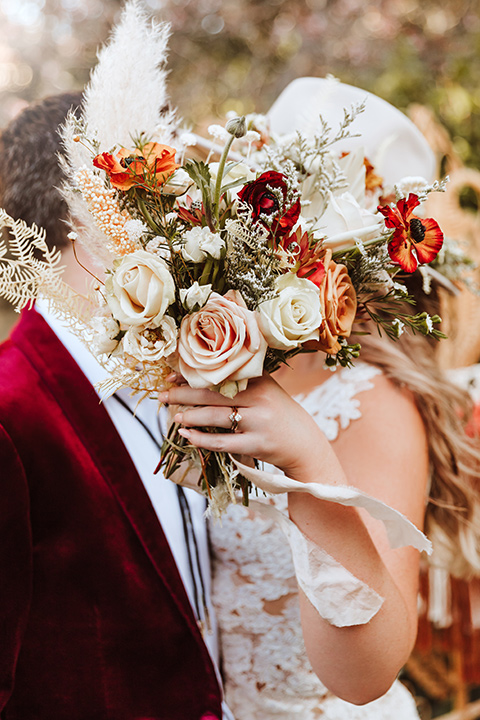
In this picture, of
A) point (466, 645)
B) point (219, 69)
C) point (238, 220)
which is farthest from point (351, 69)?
→ point (238, 220)

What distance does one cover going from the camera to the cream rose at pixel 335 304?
35.2 inches

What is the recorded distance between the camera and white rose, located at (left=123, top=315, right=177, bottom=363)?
2.74ft

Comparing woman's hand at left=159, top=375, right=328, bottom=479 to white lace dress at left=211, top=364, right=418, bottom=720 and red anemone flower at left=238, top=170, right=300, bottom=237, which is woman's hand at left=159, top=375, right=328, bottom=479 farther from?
white lace dress at left=211, top=364, right=418, bottom=720

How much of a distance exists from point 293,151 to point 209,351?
48 cm

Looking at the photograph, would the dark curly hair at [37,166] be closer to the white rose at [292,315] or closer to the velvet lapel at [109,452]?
the velvet lapel at [109,452]

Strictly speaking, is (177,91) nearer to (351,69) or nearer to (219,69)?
(219,69)

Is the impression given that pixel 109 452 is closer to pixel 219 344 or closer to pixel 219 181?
pixel 219 344

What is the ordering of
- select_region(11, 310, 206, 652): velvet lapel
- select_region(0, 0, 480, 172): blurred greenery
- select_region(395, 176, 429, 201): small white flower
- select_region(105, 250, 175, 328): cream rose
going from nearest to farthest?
1. select_region(105, 250, 175, 328): cream rose
2. select_region(395, 176, 429, 201): small white flower
3. select_region(11, 310, 206, 652): velvet lapel
4. select_region(0, 0, 480, 172): blurred greenery

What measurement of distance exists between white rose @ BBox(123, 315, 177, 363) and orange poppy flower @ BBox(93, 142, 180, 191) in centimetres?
20

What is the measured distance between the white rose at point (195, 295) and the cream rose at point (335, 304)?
0.18 meters

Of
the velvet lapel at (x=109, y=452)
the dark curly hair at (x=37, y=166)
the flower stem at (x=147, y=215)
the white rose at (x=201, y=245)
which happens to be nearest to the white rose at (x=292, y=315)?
the white rose at (x=201, y=245)

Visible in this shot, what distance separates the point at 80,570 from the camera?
3.88 ft

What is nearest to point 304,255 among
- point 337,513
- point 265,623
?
point 337,513

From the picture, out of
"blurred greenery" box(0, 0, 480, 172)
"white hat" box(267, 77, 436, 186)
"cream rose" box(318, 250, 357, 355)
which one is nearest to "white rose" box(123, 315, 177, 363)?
"cream rose" box(318, 250, 357, 355)
